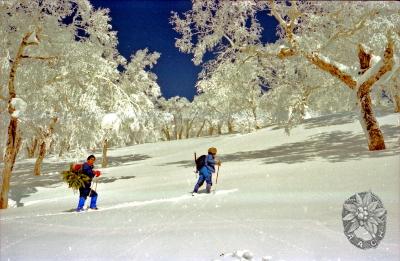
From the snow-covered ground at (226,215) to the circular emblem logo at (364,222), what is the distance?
103mm

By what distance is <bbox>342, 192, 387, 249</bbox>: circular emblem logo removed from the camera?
15.9 ft

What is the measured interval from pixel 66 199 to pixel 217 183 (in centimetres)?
398

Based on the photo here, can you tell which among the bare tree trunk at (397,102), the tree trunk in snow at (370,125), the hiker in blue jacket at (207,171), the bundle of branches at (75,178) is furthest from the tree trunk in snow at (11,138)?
the bare tree trunk at (397,102)

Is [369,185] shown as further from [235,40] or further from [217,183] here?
[235,40]

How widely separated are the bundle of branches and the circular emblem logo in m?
4.89

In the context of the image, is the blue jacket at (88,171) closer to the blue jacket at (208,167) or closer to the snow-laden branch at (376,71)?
the blue jacket at (208,167)

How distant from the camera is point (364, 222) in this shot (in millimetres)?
5094

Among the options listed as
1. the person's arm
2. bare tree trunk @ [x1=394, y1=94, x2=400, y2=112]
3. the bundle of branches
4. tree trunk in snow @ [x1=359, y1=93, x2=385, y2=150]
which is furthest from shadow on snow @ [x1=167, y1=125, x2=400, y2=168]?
the bundle of branches

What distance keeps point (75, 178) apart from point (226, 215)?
326cm

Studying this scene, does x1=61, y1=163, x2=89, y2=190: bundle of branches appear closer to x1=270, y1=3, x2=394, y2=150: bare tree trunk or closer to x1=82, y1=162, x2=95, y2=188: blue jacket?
x1=82, y1=162, x2=95, y2=188: blue jacket

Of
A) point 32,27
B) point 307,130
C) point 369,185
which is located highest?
point 32,27

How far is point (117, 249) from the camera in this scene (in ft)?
17.6

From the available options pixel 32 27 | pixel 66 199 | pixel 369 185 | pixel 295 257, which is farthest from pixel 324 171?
pixel 32 27

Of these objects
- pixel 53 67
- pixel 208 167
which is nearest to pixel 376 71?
pixel 208 167
